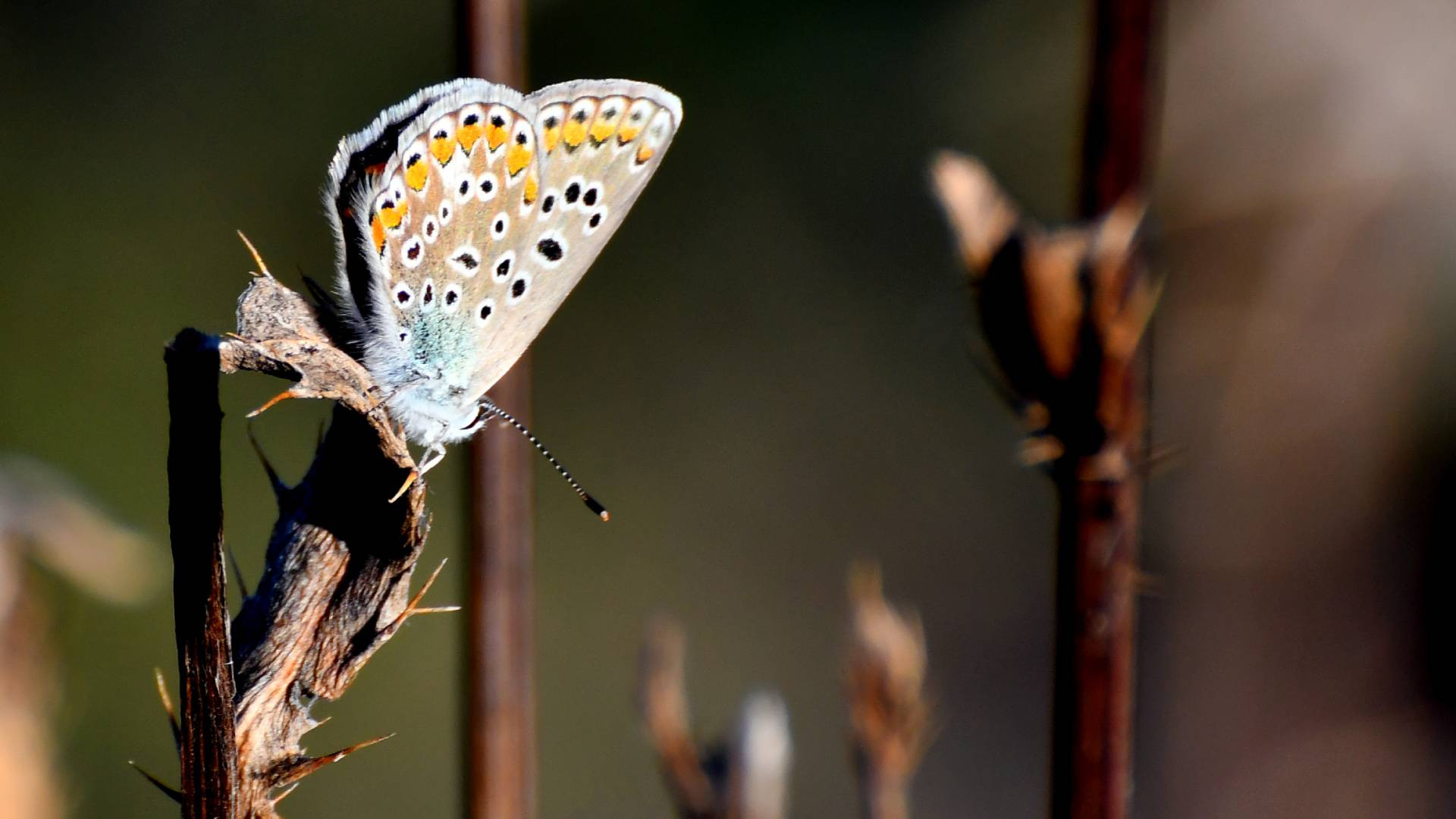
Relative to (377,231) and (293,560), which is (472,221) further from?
(293,560)

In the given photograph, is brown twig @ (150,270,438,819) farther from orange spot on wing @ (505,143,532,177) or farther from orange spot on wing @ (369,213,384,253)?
orange spot on wing @ (505,143,532,177)

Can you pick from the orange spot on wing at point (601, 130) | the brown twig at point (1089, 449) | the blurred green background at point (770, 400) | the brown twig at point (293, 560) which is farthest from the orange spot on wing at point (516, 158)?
the blurred green background at point (770, 400)

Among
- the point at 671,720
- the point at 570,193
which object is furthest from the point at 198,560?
the point at 570,193

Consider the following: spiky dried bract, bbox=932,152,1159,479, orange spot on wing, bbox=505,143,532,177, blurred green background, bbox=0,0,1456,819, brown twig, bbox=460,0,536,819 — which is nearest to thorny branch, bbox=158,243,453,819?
brown twig, bbox=460,0,536,819

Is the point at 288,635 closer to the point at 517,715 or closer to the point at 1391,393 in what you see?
the point at 517,715

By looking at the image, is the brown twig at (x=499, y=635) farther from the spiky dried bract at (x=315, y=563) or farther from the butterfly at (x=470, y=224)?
the butterfly at (x=470, y=224)

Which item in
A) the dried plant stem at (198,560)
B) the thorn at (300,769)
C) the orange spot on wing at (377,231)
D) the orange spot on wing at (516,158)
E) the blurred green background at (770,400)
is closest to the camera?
the dried plant stem at (198,560)

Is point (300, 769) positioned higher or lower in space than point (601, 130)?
lower
